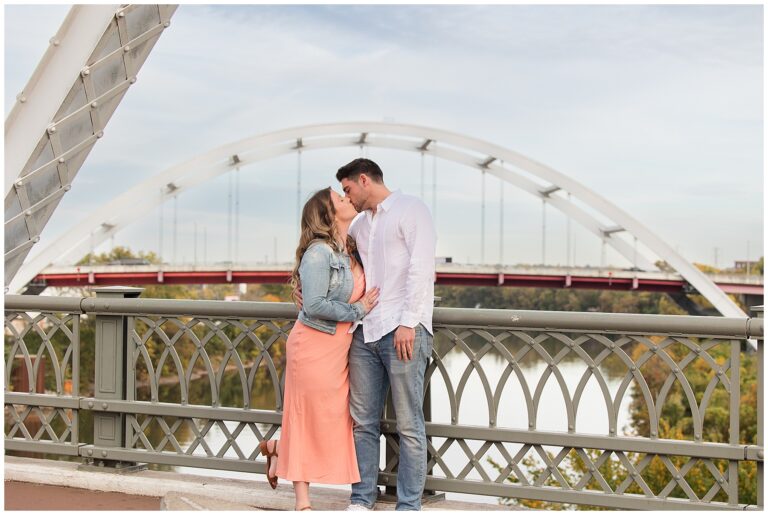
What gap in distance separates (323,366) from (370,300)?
0.36m

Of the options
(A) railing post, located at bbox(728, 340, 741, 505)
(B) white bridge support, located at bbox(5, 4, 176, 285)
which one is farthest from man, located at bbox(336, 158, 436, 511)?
(A) railing post, located at bbox(728, 340, 741, 505)

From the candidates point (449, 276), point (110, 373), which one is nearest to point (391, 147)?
point (449, 276)

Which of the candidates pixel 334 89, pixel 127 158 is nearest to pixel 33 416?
pixel 127 158

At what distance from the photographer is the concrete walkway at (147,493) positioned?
429 cm

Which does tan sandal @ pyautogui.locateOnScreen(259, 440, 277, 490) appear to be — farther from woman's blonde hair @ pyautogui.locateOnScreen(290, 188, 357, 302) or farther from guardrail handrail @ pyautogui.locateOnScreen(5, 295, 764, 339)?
woman's blonde hair @ pyautogui.locateOnScreen(290, 188, 357, 302)

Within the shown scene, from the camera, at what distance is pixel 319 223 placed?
13.0 feet

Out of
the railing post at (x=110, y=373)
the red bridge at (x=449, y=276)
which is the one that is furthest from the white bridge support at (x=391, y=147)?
the railing post at (x=110, y=373)

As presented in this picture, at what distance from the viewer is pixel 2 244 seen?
3689 millimetres

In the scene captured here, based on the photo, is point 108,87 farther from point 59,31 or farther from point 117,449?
point 117,449

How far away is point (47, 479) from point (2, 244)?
1600mm

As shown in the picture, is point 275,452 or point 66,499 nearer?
point 275,452

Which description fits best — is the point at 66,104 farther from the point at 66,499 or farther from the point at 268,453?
the point at 66,499

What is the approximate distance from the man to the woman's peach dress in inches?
2.7

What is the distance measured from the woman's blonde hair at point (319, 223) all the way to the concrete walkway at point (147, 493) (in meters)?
1.20
